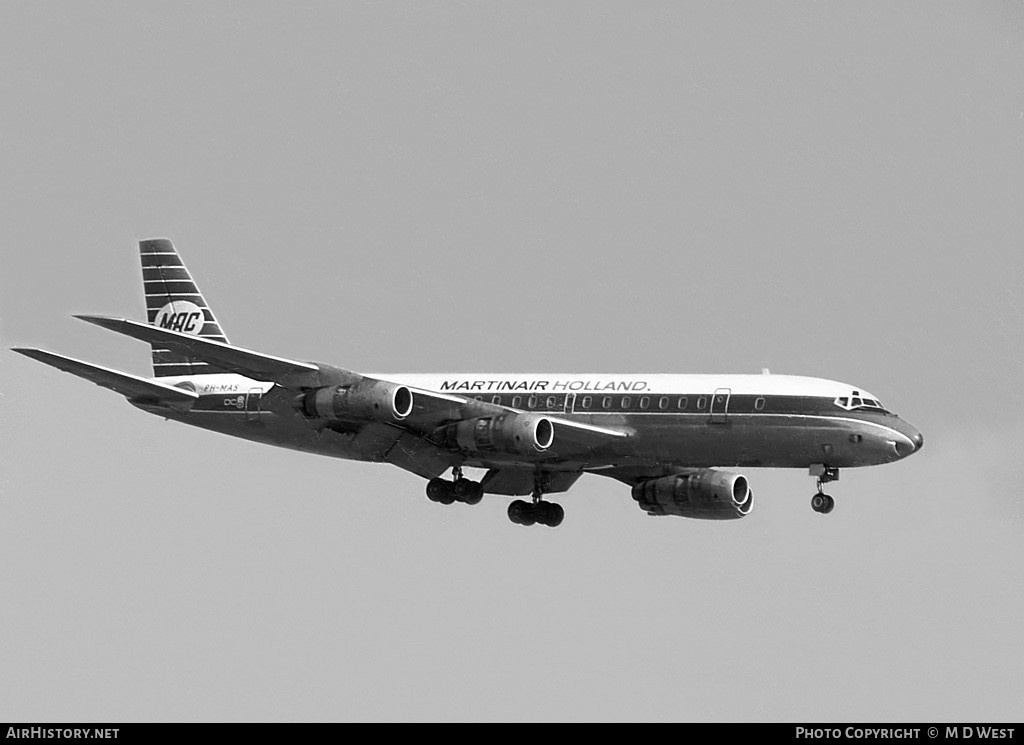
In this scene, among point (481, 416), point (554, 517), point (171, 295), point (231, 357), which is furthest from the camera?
point (171, 295)

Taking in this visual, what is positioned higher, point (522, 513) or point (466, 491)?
point (466, 491)

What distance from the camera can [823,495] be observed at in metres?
79.0

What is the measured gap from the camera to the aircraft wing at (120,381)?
77938 millimetres

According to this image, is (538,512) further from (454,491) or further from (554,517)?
(454,491)

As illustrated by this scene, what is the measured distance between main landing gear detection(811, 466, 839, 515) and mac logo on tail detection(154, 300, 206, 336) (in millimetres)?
20865

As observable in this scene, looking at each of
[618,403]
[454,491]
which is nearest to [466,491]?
[454,491]

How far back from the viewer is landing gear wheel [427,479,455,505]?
82.1m

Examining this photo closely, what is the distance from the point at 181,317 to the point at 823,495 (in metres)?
22.1
